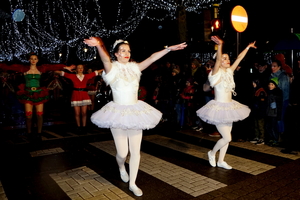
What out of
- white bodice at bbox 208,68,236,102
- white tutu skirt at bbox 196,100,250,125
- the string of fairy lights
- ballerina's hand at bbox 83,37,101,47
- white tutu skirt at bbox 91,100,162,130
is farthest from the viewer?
the string of fairy lights

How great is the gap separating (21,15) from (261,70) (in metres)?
18.1

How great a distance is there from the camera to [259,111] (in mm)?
7156

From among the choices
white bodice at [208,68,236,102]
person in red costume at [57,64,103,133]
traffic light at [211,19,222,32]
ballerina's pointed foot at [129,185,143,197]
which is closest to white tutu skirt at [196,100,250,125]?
white bodice at [208,68,236,102]

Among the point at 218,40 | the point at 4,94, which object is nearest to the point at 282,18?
the point at 218,40

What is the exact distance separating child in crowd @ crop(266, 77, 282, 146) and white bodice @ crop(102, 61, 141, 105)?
4152 mm

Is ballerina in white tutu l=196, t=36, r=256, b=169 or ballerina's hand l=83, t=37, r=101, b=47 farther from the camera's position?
ballerina in white tutu l=196, t=36, r=256, b=169

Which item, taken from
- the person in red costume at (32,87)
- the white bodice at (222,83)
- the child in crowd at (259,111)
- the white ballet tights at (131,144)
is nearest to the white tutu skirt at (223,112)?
the white bodice at (222,83)

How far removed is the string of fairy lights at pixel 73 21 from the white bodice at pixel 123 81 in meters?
8.35

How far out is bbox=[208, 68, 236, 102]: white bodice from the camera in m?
5.05

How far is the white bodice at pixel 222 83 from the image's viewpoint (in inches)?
199

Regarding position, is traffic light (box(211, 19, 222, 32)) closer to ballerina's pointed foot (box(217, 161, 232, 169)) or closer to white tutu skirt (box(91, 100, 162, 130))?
ballerina's pointed foot (box(217, 161, 232, 169))

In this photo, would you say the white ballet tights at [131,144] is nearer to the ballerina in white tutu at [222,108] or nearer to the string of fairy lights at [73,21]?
the ballerina in white tutu at [222,108]

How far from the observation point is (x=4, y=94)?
16094 mm

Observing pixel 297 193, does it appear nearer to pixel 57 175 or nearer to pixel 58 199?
pixel 58 199
